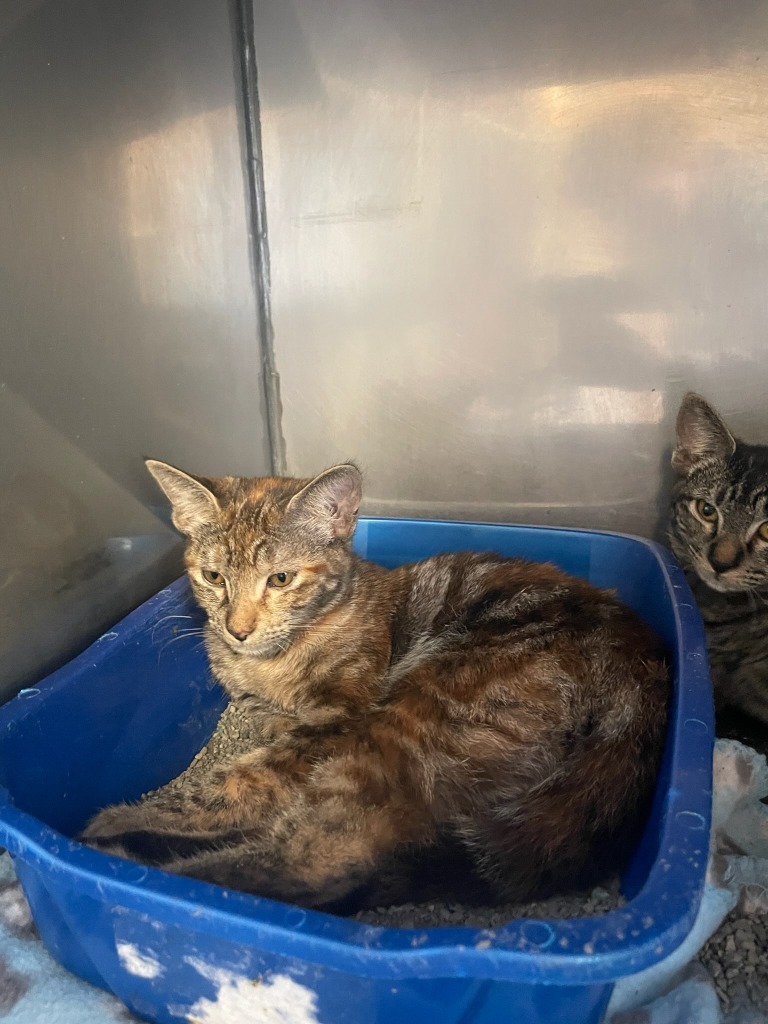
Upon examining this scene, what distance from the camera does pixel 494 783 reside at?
4.60 ft

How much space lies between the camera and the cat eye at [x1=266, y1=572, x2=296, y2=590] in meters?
1.75

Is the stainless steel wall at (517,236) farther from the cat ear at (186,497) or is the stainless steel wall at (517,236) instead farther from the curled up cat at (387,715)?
the cat ear at (186,497)

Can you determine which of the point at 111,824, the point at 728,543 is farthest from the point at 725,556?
the point at 111,824

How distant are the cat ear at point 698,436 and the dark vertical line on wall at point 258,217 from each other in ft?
4.86

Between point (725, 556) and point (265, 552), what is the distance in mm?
1384

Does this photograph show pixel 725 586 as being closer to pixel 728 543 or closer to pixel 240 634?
pixel 728 543

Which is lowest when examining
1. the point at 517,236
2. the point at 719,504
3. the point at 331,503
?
the point at 719,504

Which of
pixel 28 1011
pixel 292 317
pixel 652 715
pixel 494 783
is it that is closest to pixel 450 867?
pixel 494 783

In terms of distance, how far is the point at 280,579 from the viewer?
1.76 m

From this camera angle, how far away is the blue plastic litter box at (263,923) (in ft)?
3.02

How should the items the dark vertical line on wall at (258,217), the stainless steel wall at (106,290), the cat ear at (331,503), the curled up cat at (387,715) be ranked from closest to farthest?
the curled up cat at (387,715)
the stainless steel wall at (106,290)
the cat ear at (331,503)
the dark vertical line on wall at (258,217)

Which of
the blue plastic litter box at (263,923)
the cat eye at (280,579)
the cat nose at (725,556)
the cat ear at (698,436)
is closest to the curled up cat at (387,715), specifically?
the cat eye at (280,579)

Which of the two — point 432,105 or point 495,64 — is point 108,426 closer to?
point 432,105

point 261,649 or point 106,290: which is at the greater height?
point 106,290
